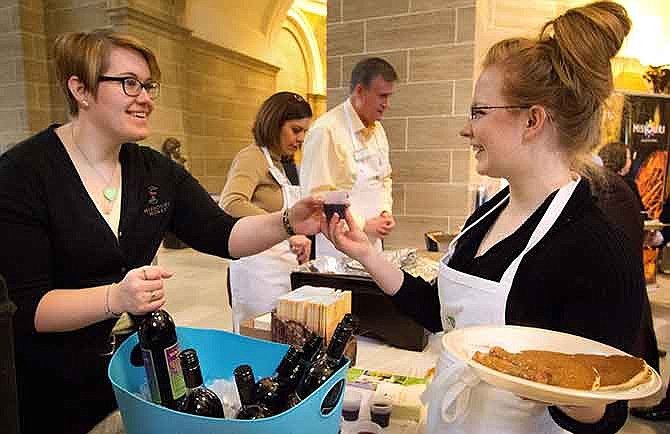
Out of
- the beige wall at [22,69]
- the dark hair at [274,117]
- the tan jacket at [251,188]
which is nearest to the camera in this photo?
the tan jacket at [251,188]

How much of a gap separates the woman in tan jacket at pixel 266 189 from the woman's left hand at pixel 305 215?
2.96 ft

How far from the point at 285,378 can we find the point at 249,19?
22.3 ft

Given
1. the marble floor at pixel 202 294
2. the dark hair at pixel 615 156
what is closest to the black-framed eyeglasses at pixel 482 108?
the marble floor at pixel 202 294

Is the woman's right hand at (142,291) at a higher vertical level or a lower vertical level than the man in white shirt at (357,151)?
lower

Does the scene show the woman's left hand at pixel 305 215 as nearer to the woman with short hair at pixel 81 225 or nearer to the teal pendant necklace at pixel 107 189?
the woman with short hair at pixel 81 225

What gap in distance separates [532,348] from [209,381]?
0.58 meters

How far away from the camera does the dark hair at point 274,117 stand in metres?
2.33

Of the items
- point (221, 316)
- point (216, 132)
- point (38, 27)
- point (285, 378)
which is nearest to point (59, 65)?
point (285, 378)

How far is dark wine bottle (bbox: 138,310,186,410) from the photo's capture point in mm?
710

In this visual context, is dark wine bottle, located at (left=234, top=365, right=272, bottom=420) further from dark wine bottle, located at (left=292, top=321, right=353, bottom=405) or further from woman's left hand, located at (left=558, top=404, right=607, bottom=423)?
woman's left hand, located at (left=558, top=404, right=607, bottom=423)

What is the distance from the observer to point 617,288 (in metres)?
0.81

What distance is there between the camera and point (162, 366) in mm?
718

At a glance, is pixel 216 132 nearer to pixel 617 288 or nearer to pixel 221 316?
pixel 221 316

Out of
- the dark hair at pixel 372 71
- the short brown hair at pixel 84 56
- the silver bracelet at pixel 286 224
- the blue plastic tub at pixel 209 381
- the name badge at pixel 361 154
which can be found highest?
the dark hair at pixel 372 71
